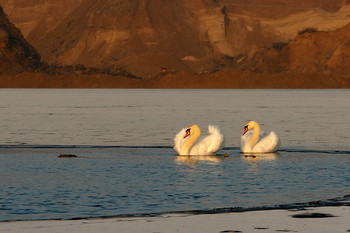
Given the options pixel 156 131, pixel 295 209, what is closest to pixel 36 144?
pixel 156 131

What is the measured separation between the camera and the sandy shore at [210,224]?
711 inches

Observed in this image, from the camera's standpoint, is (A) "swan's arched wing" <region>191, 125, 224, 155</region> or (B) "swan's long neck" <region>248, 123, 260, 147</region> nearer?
(A) "swan's arched wing" <region>191, 125, 224, 155</region>

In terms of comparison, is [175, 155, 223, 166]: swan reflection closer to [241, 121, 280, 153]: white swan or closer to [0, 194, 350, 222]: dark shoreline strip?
[241, 121, 280, 153]: white swan

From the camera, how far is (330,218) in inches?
774

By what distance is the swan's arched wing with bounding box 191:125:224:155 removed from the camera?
37500 mm

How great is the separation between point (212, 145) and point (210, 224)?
61.7 ft

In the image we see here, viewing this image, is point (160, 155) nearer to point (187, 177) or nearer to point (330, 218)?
point (187, 177)

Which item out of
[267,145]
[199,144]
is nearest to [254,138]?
[267,145]

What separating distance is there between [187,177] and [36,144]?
17.4 meters

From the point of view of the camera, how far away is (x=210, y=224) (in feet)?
61.8

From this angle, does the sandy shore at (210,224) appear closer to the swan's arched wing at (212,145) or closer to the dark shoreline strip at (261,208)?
the dark shoreline strip at (261,208)

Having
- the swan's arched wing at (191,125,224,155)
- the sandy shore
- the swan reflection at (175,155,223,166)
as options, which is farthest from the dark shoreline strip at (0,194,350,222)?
the swan's arched wing at (191,125,224,155)

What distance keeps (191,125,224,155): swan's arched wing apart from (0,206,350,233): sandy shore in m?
16.7

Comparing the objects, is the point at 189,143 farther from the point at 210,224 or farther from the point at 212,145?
the point at 210,224
